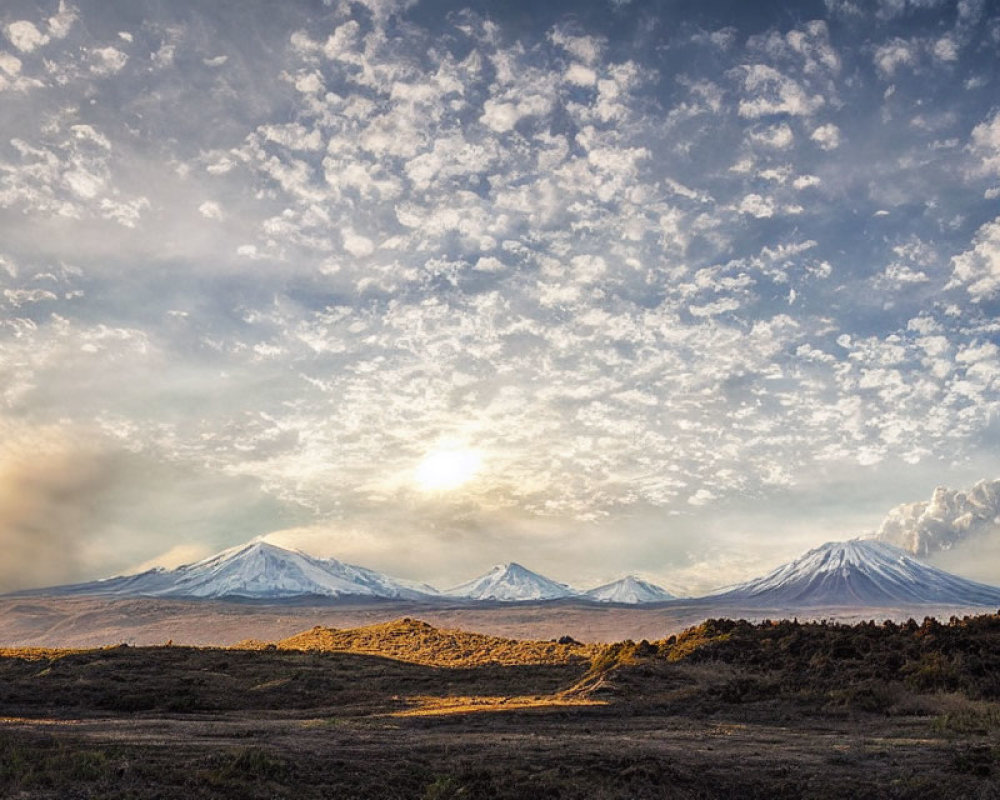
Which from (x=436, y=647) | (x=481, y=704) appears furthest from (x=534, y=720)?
(x=436, y=647)

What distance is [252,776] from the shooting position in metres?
17.6

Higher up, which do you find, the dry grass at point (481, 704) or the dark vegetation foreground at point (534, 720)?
the dark vegetation foreground at point (534, 720)

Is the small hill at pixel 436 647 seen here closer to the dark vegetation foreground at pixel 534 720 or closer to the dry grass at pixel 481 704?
the dark vegetation foreground at pixel 534 720

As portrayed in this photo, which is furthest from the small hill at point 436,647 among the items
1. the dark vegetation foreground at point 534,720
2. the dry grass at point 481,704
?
the dry grass at point 481,704

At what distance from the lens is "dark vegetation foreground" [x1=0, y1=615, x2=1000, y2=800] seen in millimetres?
18016

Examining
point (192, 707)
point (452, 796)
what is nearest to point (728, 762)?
point (452, 796)

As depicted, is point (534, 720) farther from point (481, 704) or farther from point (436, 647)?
point (436, 647)

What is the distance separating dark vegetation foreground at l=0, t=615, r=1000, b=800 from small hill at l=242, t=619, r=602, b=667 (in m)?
0.89

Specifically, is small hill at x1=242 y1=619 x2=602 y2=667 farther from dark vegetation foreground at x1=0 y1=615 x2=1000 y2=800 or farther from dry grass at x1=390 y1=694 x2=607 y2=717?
dry grass at x1=390 y1=694 x2=607 y2=717

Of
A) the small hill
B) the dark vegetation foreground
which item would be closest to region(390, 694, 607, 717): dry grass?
the dark vegetation foreground

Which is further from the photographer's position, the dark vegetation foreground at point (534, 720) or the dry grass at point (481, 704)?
the dry grass at point (481, 704)

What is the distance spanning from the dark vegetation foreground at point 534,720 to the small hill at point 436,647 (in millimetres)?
892

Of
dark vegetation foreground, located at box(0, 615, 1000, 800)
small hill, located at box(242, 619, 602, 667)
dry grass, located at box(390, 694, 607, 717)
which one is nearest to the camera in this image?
dark vegetation foreground, located at box(0, 615, 1000, 800)

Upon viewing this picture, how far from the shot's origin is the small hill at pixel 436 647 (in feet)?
196
